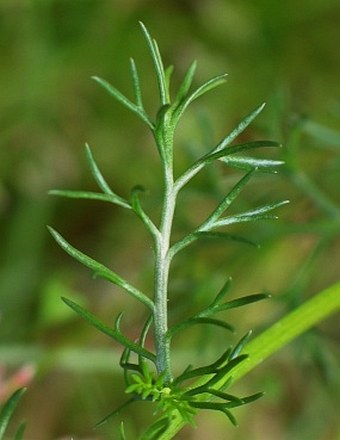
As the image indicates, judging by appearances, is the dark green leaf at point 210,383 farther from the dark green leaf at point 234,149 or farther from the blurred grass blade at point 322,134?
the blurred grass blade at point 322,134

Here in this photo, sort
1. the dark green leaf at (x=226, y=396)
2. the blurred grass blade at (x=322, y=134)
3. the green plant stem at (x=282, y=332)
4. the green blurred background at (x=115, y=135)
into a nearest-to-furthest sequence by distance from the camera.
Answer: the dark green leaf at (x=226, y=396)
the green plant stem at (x=282, y=332)
the blurred grass blade at (x=322, y=134)
the green blurred background at (x=115, y=135)

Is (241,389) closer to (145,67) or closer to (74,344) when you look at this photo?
(74,344)

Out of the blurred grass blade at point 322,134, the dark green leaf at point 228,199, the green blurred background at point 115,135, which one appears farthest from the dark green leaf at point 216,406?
the green blurred background at point 115,135

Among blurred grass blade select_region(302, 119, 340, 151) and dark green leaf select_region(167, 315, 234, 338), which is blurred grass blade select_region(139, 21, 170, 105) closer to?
dark green leaf select_region(167, 315, 234, 338)

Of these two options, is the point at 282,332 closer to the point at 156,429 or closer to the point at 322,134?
the point at 156,429

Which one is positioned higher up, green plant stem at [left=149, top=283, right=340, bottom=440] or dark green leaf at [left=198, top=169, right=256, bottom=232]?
Result: dark green leaf at [left=198, top=169, right=256, bottom=232]

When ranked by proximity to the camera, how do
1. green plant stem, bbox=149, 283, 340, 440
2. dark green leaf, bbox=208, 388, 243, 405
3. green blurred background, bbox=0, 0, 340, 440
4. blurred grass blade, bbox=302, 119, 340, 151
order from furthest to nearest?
green blurred background, bbox=0, 0, 340, 440, blurred grass blade, bbox=302, 119, 340, 151, green plant stem, bbox=149, 283, 340, 440, dark green leaf, bbox=208, 388, 243, 405

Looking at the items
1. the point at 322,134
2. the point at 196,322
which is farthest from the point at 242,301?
the point at 322,134

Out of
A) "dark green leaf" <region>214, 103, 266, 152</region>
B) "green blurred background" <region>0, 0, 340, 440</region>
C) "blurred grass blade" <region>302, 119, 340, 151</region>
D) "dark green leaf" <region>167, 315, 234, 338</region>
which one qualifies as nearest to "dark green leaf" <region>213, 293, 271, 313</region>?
"dark green leaf" <region>167, 315, 234, 338</region>
